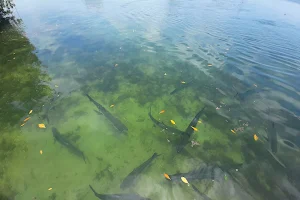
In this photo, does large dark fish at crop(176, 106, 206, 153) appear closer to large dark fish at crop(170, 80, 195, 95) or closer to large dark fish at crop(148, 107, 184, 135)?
large dark fish at crop(148, 107, 184, 135)

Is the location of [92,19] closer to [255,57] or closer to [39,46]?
[39,46]

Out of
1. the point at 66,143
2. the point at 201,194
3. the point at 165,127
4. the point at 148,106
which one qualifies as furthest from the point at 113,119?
the point at 201,194

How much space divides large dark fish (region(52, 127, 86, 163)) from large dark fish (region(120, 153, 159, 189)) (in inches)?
54.8

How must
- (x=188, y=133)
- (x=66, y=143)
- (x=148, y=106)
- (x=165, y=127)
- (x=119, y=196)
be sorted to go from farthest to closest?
(x=148, y=106), (x=165, y=127), (x=188, y=133), (x=66, y=143), (x=119, y=196)

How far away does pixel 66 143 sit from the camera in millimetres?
4898

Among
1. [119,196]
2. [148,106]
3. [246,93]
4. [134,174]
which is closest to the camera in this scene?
[119,196]

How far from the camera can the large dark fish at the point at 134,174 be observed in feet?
13.5

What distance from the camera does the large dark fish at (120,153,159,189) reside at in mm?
4125

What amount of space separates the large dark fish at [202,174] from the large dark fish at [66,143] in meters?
2.63

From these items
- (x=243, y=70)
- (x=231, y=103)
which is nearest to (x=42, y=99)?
(x=231, y=103)

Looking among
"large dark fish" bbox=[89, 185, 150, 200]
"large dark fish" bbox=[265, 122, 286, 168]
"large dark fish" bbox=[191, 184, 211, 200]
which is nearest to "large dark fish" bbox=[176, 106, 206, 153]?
"large dark fish" bbox=[191, 184, 211, 200]

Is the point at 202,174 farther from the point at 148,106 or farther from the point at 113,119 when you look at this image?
the point at 113,119

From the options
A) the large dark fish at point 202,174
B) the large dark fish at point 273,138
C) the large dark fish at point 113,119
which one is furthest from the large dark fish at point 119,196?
the large dark fish at point 273,138

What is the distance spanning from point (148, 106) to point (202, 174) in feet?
9.66
